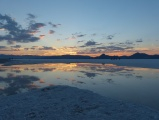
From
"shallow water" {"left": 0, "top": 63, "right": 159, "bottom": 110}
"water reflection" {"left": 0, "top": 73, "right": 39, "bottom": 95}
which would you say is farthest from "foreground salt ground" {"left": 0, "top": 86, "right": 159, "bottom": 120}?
"water reflection" {"left": 0, "top": 73, "right": 39, "bottom": 95}

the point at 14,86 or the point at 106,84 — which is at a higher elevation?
the point at 106,84

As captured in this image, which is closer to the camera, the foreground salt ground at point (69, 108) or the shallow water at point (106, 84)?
the foreground salt ground at point (69, 108)

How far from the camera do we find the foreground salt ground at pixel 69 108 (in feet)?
43.5

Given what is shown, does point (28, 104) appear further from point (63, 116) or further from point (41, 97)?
point (63, 116)

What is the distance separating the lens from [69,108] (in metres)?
14.8

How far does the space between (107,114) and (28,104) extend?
6067mm

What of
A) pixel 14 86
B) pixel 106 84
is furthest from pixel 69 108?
pixel 14 86

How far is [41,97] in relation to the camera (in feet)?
59.2

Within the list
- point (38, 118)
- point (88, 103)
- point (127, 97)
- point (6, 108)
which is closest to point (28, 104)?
point (6, 108)

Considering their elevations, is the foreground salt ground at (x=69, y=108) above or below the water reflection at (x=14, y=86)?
above

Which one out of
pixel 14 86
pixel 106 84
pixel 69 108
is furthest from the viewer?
pixel 106 84

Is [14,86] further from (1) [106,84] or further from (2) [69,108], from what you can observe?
(2) [69,108]

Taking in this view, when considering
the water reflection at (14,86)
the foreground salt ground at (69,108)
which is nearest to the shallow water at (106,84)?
the water reflection at (14,86)

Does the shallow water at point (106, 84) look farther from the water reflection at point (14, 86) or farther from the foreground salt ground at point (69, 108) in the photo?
the foreground salt ground at point (69, 108)
